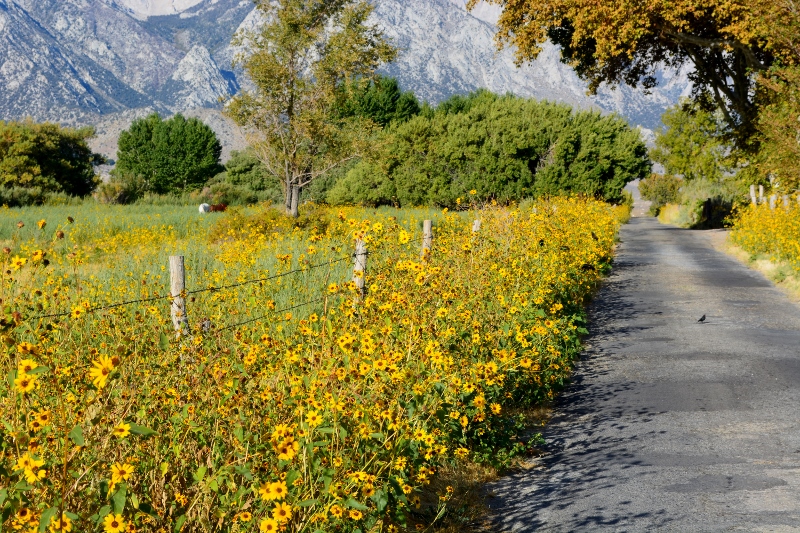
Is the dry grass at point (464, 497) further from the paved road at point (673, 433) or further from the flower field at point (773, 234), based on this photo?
the flower field at point (773, 234)

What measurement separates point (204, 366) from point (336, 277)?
22.9ft

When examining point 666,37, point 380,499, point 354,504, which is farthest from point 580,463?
point 666,37

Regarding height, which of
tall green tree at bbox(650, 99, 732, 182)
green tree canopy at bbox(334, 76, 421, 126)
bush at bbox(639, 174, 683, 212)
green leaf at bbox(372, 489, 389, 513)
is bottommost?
green leaf at bbox(372, 489, 389, 513)

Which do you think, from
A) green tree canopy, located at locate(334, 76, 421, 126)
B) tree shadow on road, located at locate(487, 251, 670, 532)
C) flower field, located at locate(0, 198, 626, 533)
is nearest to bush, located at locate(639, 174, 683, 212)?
green tree canopy, located at locate(334, 76, 421, 126)

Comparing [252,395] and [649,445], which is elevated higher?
[252,395]

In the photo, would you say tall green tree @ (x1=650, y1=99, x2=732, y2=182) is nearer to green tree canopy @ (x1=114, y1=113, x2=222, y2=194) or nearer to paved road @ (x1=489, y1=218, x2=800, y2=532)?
paved road @ (x1=489, y1=218, x2=800, y2=532)

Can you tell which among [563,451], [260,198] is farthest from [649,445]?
[260,198]

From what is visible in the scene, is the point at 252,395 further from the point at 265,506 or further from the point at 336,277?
the point at 336,277

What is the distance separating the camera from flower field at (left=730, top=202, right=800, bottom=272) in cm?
1680

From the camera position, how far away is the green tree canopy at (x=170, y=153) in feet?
240

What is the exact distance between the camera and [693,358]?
9.00 metres

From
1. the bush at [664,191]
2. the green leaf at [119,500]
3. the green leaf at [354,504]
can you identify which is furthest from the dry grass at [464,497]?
the bush at [664,191]

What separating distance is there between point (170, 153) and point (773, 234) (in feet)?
212

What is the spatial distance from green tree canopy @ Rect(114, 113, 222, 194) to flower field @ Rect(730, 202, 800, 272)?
58.7 meters
